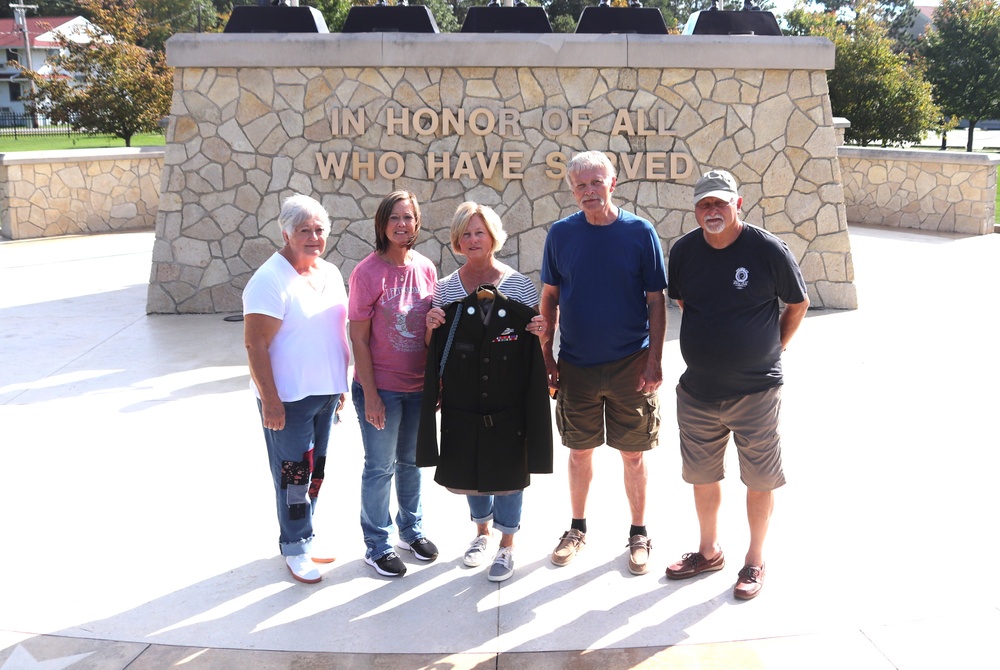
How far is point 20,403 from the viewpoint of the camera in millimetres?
6602

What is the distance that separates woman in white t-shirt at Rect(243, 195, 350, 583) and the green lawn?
25672 millimetres

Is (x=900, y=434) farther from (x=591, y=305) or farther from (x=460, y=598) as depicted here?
(x=460, y=598)

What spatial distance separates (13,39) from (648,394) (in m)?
61.3

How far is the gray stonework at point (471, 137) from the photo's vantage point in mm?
9086

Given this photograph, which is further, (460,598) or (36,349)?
(36,349)

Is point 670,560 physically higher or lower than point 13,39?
lower

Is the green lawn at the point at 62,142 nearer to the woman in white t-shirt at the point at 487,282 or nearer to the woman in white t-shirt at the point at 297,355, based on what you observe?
the woman in white t-shirt at the point at 297,355

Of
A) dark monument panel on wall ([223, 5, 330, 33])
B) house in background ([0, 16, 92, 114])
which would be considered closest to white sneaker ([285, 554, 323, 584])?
dark monument panel on wall ([223, 5, 330, 33])

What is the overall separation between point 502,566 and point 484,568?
0.13m

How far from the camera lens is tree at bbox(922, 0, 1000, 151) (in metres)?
25.1

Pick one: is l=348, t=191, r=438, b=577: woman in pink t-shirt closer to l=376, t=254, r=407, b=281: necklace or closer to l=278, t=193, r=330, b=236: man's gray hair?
l=376, t=254, r=407, b=281: necklace

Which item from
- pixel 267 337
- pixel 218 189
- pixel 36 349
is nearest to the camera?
pixel 267 337

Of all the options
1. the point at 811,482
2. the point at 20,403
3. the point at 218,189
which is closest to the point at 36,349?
the point at 20,403

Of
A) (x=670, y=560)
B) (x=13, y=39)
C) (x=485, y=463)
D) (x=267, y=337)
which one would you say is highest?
(x=13, y=39)
